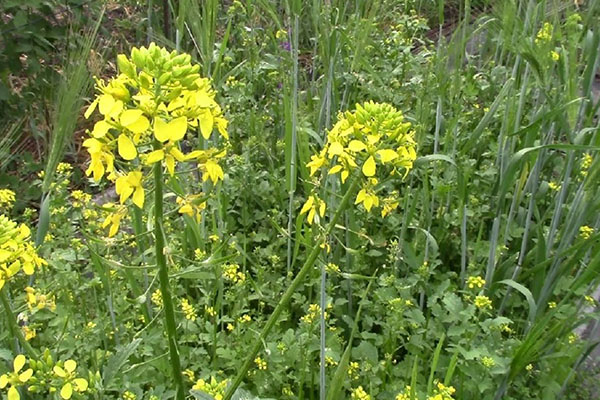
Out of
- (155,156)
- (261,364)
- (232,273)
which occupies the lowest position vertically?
(261,364)

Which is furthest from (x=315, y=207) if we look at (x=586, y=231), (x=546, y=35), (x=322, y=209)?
(x=586, y=231)

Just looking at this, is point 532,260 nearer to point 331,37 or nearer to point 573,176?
point 573,176

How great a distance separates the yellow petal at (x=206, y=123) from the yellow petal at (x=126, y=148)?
0.11m

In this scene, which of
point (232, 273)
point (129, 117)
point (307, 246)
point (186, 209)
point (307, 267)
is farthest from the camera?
point (232, 273)

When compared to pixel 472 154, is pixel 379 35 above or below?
above

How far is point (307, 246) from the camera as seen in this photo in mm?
1388

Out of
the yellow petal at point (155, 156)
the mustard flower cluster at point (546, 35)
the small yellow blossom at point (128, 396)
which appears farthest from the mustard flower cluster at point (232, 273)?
the mustard flower cluster at point (546, 35)

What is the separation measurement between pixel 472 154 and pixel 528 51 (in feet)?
3.53

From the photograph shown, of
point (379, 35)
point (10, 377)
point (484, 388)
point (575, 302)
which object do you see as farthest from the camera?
point (379, 35)

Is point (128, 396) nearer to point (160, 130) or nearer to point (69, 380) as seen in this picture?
point (69, 380)

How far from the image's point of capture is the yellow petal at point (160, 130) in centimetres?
94

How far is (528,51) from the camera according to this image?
1.74 m

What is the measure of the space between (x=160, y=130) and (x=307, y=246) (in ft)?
1.75

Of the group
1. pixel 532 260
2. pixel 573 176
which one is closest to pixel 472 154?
pixel 573 176
